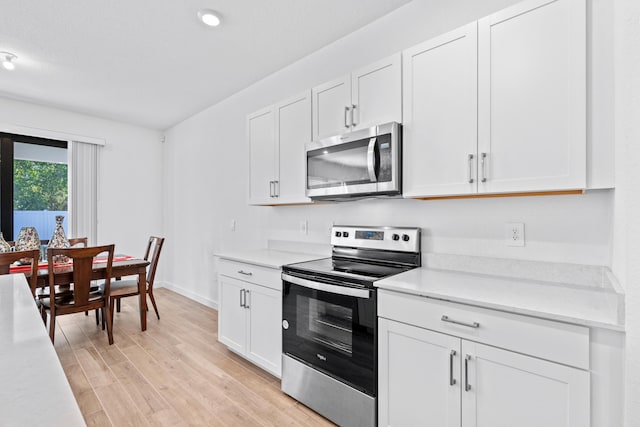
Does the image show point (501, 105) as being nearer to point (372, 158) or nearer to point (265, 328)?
point (372, 158)

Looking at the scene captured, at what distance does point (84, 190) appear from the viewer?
15.0 feet

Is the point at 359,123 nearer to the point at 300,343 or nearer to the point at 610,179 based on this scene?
the point at 610,179

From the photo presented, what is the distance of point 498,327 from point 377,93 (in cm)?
148

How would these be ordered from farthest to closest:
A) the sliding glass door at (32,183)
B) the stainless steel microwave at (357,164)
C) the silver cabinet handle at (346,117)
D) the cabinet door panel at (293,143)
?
the sliding glass door at (32,183), the cabinet door panel at (293,143), the silver cabinet handle at (346,117), the stainless steel microwave at (357,164)

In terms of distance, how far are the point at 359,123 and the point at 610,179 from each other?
1.33 m

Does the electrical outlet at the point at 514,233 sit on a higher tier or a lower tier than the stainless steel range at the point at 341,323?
higher

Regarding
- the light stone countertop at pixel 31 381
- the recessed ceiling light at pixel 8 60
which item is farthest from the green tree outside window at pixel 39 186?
the light stone countertop at pixel 31 381

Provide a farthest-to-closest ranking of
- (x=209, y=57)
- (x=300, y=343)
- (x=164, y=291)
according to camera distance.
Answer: (x=164, y=291) < (x=209, y=57) < (x=300, y=343)

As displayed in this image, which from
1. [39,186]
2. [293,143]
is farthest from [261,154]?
[39,186]

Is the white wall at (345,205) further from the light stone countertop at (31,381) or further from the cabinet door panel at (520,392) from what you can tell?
the light stone countertop at (31,381)

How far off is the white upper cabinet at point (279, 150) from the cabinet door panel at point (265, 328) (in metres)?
0.78

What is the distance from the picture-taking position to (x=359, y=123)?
2154mm

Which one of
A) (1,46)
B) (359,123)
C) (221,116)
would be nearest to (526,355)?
(359,123)

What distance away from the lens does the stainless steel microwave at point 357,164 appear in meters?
1.92
